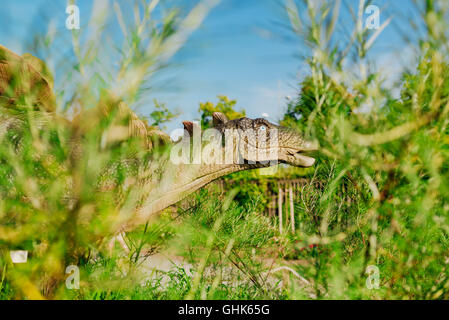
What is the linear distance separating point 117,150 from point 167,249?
0.39 metres

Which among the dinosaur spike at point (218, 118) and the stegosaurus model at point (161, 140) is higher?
the dinosaur spike at point (218, 118)

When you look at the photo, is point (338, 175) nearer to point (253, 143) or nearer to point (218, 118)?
point (253, 143)

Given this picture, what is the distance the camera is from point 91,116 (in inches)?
26.9

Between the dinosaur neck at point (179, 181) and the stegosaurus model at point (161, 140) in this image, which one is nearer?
the stegosaurus model at point (161, 140)

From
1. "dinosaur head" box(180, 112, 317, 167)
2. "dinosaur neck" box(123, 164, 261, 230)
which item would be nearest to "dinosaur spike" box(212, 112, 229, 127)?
"dinosaur head" box(180, 112, 317, 167)

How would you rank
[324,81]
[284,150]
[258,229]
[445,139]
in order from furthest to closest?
[284,150] < [258,229] < [324,81] < [445,139]

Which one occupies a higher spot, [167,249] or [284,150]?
[284,150]

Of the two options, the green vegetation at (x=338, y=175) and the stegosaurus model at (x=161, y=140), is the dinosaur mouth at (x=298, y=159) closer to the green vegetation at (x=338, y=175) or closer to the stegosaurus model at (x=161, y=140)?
the stegosaurus model at (x=161, y=140)

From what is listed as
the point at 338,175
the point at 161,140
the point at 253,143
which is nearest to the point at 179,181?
the point at 161,140

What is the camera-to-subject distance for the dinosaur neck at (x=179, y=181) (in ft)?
4.27

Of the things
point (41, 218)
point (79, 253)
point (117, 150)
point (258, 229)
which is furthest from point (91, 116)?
point (258, 229)

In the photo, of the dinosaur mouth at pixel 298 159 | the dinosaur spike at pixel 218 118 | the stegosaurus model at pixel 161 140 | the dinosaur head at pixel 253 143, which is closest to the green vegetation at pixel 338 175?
the stegosaurus model at pixel 161 140

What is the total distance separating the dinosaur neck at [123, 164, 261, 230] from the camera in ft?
4.27
